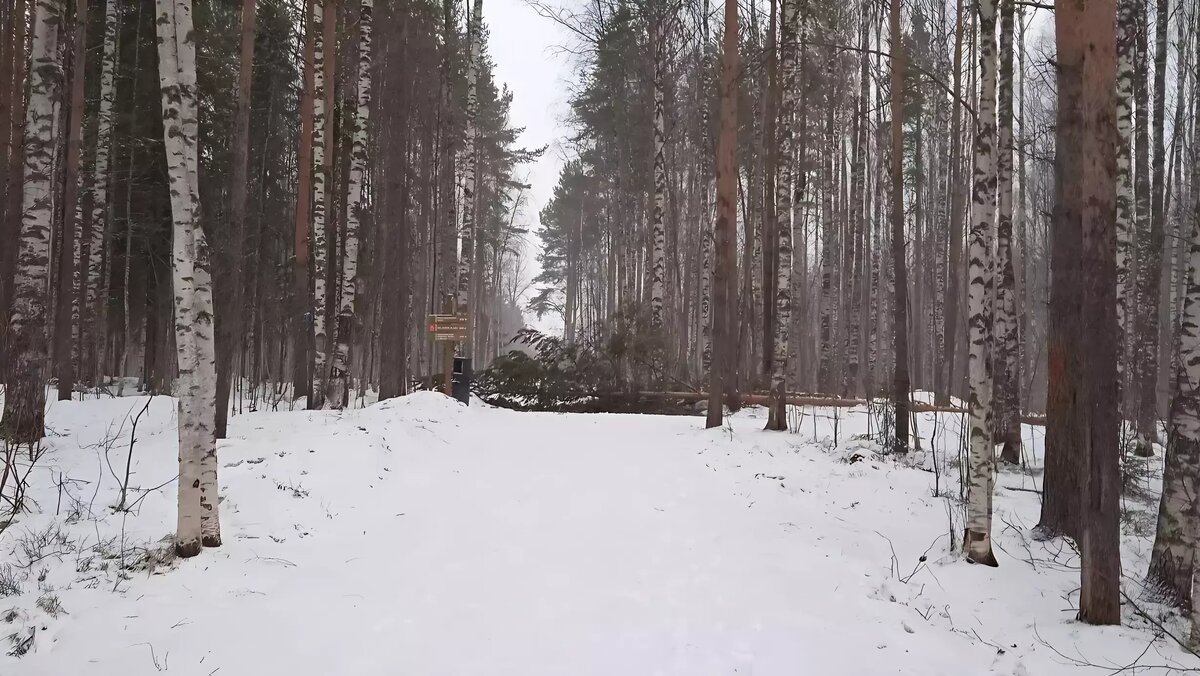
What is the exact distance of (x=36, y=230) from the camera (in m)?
7.92

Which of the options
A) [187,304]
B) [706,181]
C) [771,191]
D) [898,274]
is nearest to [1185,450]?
[898,274]

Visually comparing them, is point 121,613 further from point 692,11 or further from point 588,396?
point 692,11

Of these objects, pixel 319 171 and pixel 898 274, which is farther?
pixel 319 171

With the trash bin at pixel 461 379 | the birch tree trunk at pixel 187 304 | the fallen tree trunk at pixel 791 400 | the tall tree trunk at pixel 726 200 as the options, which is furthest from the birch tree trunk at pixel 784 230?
the birch tree trunk at pixel 187 304

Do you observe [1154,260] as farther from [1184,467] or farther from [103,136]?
[103,136]

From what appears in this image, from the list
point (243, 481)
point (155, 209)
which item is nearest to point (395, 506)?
point (243, 481)

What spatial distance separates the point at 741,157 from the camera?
23047 mm

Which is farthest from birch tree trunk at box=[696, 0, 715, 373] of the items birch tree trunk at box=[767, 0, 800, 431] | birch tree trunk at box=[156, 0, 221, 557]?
birch tree trunk at box=[156, 0, 221, 557]

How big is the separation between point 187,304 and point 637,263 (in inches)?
1011

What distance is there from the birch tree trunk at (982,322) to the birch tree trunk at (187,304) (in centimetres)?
616

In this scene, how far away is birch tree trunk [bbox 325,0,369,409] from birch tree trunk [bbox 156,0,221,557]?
8.22 meters

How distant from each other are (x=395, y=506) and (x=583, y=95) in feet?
74.8

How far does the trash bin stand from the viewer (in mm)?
15391

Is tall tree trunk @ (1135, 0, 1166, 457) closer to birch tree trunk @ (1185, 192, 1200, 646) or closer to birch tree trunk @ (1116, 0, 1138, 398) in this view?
birch tree trunk @ (1116, 0, 1138, 398)
